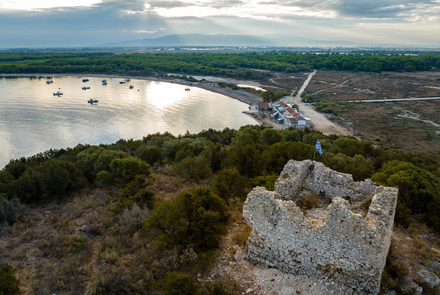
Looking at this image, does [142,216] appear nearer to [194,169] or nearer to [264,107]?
[194,169]

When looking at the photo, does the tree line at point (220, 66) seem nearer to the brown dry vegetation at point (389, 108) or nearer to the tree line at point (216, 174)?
the brown dry vegetation at point (389, 108)

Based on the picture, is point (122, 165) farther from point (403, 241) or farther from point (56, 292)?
point (403, 241)

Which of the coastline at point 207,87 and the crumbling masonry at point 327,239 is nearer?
the crumbling masonry at point 327,239

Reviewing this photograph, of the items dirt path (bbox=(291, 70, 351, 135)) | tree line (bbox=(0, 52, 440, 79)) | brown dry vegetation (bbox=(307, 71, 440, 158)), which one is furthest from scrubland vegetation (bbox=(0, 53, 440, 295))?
tree line (bbox=(0, 52, 440, 79))

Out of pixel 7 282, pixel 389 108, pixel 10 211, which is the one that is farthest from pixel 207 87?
pixel 7 282

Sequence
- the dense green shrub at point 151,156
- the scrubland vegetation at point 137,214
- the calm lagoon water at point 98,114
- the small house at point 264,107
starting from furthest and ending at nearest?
the small house at point 264,107 → the calm lagoon water at point 98,114 → the dense green shrub at point 151,156 → the scrubland vegetation at point 137,214

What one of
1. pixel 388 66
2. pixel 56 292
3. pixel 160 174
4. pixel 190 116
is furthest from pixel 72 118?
pixel 388 66

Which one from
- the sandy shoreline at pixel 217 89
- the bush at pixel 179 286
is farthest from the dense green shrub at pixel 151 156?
the sandy shoreline at pixel 217 89

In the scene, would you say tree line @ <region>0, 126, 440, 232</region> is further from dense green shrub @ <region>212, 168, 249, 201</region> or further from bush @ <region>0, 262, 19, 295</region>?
bush @ <region>0, 262, 19, 295</region>
